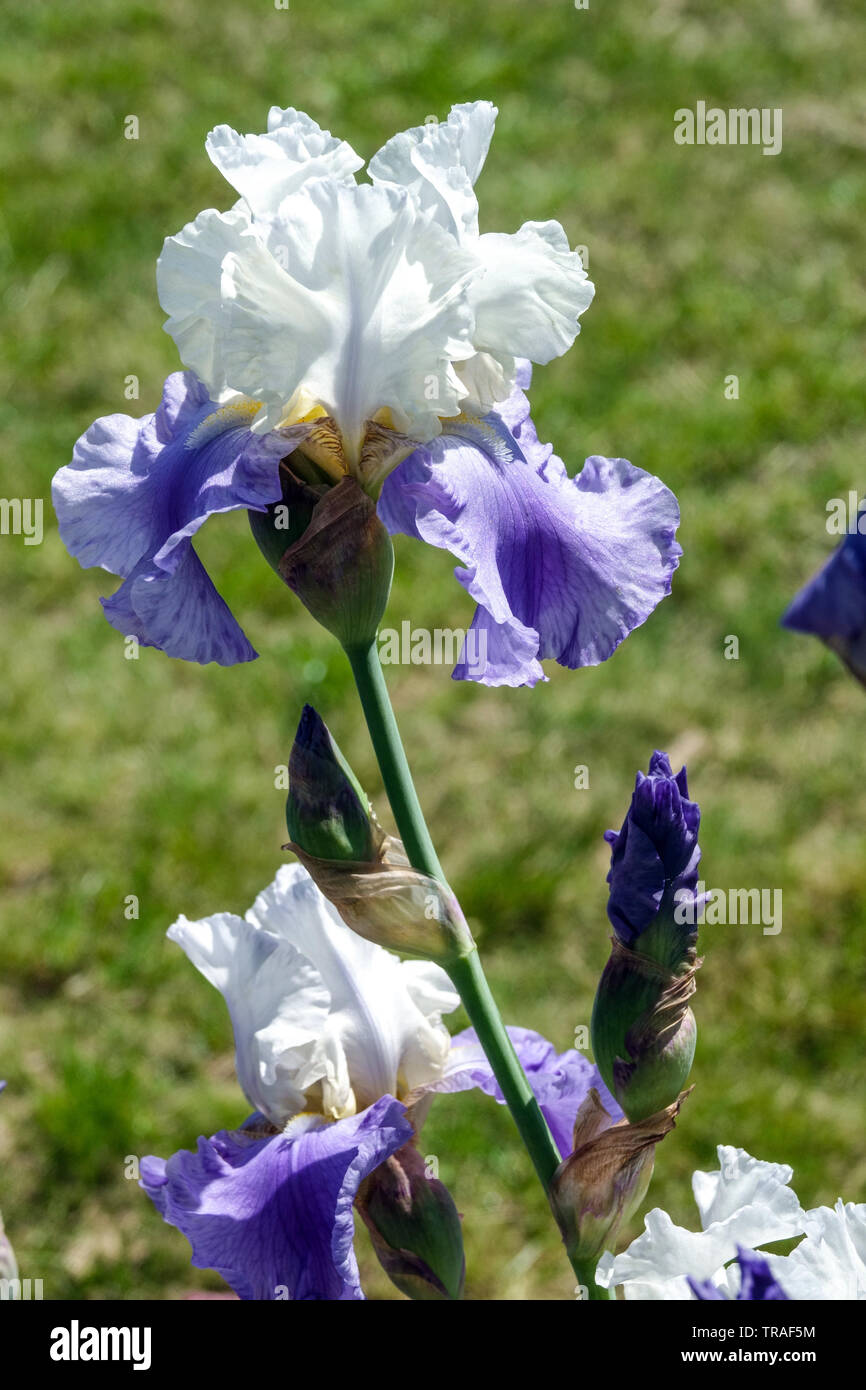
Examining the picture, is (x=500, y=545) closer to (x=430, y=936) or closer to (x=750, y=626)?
(x=430, y=936)

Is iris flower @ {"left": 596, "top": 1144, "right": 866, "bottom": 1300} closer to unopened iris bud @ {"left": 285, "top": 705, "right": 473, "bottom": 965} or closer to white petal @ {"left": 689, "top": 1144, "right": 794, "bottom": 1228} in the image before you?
white petal @ {"left": 689, "top": 1144, "right": 794, "bottom": 1228}

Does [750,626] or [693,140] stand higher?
[693,140]

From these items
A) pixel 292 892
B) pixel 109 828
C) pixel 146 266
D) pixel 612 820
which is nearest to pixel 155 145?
pixel 146 266

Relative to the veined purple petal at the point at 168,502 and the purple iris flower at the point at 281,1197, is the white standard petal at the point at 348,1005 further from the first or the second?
the veined purple petal at the point at 168,502

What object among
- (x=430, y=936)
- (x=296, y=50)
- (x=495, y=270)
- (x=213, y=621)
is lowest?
(x=430, y=936)

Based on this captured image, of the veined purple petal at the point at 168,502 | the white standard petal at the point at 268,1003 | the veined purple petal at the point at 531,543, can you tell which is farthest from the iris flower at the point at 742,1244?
the veined purple petal at the point at 168,502
